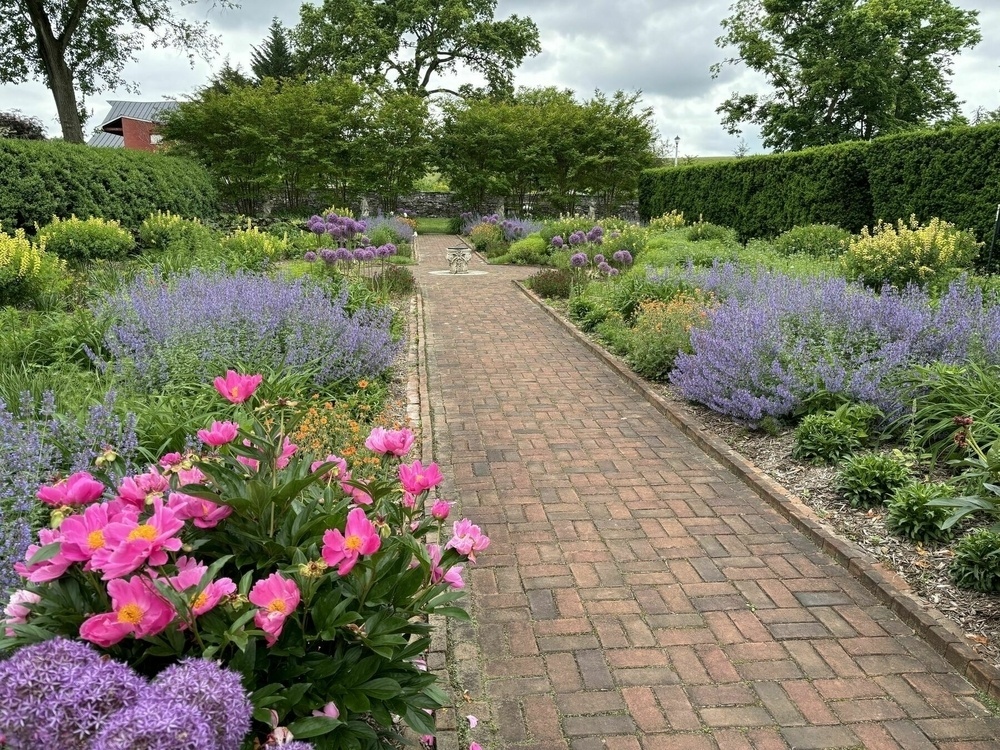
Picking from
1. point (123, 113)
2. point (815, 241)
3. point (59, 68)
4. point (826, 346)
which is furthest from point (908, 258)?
point (123, 113)

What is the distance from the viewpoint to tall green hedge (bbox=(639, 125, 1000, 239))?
11.6 meters

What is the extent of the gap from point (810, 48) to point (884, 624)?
34270 millimetres

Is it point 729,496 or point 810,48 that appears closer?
point 729,496

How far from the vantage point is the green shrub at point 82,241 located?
9.13 meters

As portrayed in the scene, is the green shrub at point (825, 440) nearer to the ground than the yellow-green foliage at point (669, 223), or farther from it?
nearer to the ground

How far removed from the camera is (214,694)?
125cm


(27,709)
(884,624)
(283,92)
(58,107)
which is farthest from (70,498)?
(283,92)

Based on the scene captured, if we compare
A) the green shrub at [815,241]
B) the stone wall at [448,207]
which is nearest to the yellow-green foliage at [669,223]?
the green shrub at [815,241]

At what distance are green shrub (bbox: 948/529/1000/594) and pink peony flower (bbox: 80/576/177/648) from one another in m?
3.49

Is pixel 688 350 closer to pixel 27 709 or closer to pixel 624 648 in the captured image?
pixel 624 648

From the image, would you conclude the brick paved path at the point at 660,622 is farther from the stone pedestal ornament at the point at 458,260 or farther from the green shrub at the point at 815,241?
the stone pedestal ornament at the point at 458,260

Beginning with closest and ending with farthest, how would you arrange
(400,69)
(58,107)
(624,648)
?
(624,648) < (58,107) < (400,69)

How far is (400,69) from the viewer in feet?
122

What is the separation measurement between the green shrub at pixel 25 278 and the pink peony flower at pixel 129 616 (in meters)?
6.95
